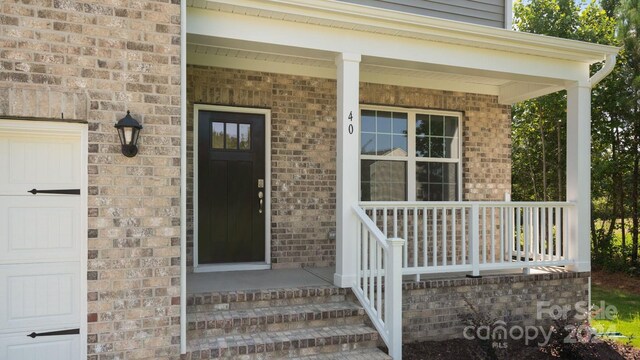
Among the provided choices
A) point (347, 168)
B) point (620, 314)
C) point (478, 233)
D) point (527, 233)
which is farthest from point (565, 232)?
point (347, 168)

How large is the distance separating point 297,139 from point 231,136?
33.3 inches

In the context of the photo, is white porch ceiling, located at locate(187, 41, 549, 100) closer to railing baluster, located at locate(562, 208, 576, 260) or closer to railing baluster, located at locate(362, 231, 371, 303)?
railing baluster, located at locate(562, 208, 576, 260)

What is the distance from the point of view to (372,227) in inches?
165

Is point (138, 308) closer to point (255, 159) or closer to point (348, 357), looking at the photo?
point (348, 357)

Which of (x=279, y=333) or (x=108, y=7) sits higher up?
(x=108, y=7)

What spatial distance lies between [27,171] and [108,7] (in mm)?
1408

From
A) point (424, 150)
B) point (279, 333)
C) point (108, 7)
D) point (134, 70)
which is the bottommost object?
point (279, 333)

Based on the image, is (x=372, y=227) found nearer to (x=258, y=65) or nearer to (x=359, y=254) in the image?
(x=359, y=254)

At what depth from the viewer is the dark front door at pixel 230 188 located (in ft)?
17.8

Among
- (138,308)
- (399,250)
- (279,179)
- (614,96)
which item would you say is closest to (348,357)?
(399,250)

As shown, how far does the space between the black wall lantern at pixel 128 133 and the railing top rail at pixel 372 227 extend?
2.17 metres

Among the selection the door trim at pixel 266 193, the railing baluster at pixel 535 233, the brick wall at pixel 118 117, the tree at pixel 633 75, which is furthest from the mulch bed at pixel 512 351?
the tree at pixel 633 75

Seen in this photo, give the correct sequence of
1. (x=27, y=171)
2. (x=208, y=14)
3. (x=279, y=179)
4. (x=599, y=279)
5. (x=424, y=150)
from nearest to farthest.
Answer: (x=27, y=171) < (x=208, y=14) < (x=279, y=179) < (x=424, y=150) < (x=599, y=279)

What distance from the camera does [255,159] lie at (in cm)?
561
